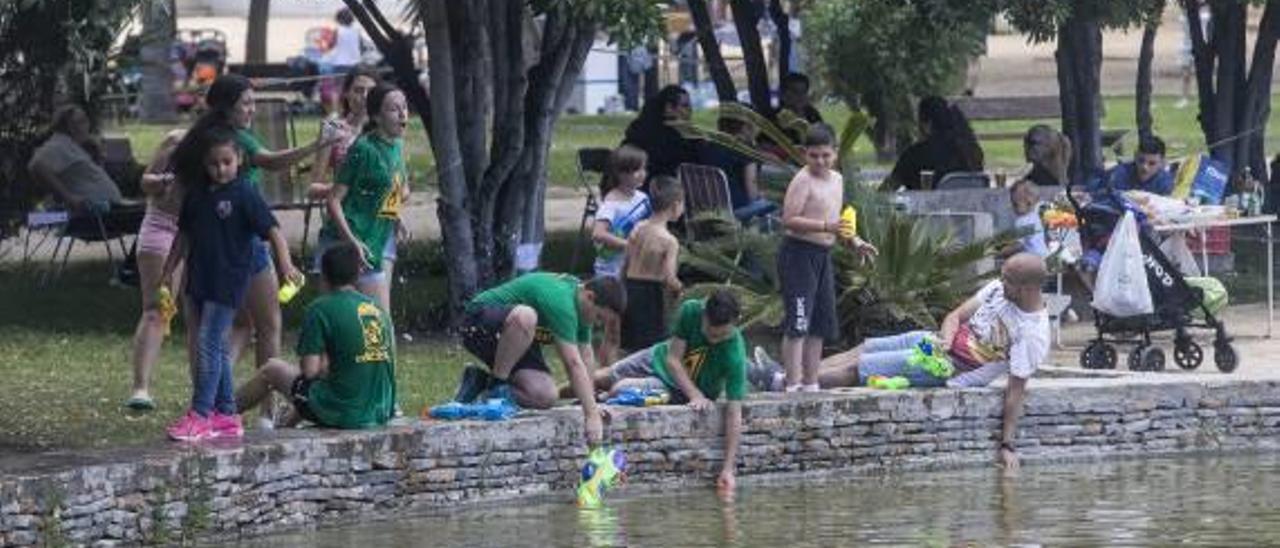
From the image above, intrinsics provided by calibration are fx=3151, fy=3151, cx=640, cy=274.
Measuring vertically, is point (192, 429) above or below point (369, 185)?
below

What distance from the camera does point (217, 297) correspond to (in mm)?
12914

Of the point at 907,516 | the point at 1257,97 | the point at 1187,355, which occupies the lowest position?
the point at 907,516

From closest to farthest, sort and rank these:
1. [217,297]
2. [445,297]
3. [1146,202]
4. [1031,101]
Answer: [217,297] → [1146,202] → [445,297] → [1031,101]

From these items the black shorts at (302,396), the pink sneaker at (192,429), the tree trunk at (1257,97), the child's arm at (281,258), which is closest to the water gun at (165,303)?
the child's arm at (281,258)

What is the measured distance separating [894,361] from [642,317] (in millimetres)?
1282

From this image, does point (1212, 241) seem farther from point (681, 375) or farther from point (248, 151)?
point (248, 151)

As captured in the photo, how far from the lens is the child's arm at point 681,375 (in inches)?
562

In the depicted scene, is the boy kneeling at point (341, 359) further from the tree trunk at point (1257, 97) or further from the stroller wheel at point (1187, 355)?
the tree trunk at point (1257, 97)

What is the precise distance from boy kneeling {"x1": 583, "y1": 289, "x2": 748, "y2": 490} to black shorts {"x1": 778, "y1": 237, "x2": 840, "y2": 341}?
0.89 metres

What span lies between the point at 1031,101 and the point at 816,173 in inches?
654

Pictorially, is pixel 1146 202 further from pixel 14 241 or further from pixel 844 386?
pixel 14 241

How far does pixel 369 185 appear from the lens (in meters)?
14.5

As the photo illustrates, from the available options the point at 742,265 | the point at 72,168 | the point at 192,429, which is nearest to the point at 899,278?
the point at 742,265

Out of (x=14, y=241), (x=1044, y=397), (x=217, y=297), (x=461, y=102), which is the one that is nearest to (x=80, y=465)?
(x=217, y=297)
